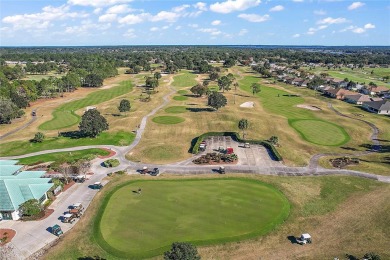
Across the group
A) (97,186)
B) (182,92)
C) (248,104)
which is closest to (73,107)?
(182,92)

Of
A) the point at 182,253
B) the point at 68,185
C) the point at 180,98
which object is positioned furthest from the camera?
the point at 180,98

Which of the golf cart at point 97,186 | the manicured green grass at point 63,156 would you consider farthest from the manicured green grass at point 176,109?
the golf cart at point 97,186

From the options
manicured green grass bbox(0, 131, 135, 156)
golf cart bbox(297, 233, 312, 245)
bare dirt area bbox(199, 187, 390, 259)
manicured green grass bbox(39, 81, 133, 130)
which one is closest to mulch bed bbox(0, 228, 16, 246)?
bare dirt area bbox(199, 187, 390, 259)

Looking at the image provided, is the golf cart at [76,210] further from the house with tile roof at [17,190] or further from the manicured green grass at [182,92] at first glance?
the manicured green grass at [182,92]

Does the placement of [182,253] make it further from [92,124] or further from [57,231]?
[92,124]

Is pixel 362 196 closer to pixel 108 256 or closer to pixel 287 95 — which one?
pixel 108 256

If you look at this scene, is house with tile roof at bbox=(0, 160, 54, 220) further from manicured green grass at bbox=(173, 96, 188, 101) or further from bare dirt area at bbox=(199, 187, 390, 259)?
manicured green grass at bbox=(173, 96, 188, 101)
